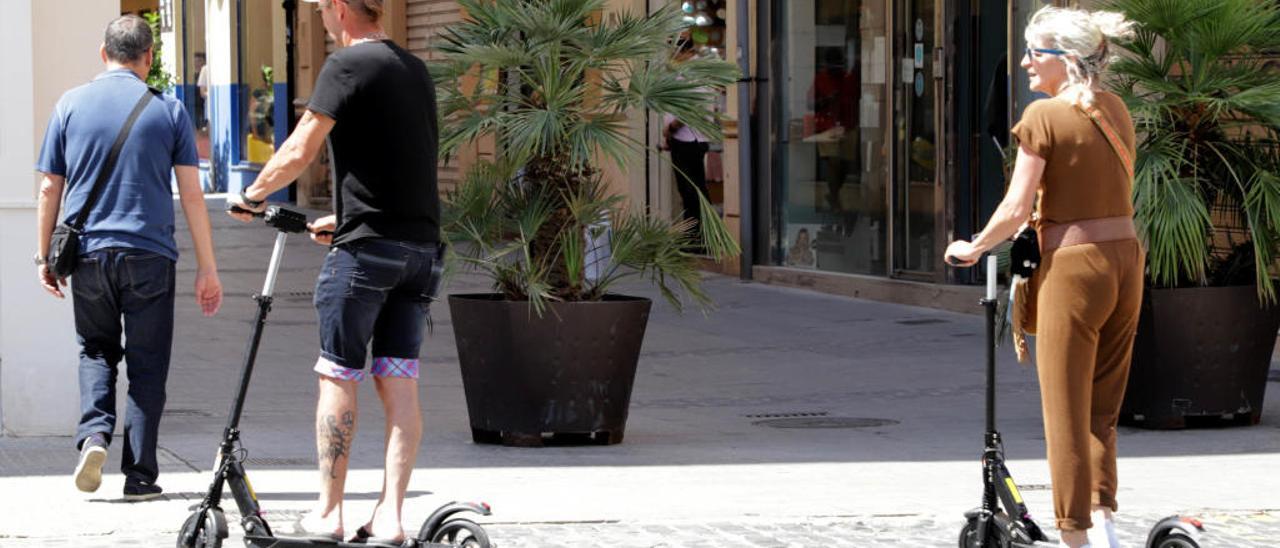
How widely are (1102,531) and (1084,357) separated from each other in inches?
19.1

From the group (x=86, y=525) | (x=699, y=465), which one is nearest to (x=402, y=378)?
(x=86, y=525)

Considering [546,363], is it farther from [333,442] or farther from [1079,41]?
[1079,41]

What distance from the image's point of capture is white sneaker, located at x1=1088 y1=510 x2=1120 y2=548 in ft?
18.9

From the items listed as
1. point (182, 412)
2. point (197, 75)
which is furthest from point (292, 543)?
point (197, 75)

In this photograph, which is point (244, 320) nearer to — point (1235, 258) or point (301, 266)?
point (301, 266)

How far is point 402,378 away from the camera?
19.4 ft

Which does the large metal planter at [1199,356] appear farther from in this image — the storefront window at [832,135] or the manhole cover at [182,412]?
the storefront window at [832,135]

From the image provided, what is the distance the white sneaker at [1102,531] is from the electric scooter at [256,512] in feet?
5.39

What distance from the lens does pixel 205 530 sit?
5.81m

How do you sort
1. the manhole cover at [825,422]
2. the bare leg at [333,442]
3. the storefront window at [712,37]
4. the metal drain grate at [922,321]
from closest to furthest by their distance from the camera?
1. the bare leg at [333,442]
2. the manhole cover at [825,422]
3. the metal drain grate at [922,321]
4. the storefront window at [712,37]

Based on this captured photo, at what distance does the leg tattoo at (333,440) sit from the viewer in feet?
19.2

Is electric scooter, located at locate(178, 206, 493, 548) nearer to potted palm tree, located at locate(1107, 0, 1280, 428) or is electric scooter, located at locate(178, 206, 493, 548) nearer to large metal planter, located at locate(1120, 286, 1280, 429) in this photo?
potted palm tree, located at locate(1107, 0, 1280, 428)

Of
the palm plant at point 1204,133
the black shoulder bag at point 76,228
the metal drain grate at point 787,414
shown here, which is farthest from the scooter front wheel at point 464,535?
the metal drain grate at point 787,414

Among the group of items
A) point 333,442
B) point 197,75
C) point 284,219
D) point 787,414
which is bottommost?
point 787,414
